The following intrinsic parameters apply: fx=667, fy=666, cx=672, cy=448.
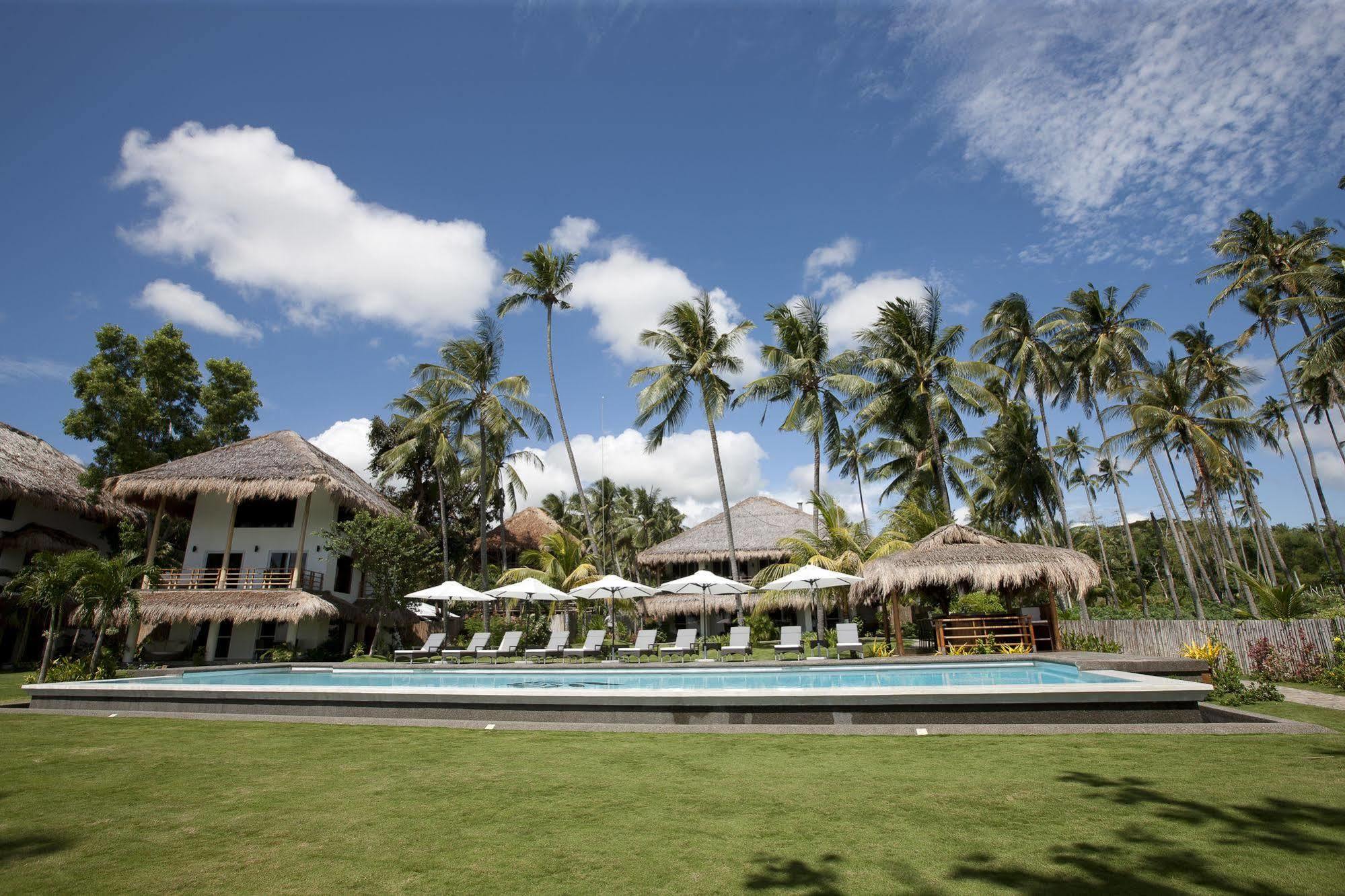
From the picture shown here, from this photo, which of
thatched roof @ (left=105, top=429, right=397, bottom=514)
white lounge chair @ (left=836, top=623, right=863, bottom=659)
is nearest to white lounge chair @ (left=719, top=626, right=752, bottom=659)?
white lounge chair @ (left=836, top=623, right=863, bottom=659)

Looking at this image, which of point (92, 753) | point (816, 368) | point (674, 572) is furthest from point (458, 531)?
point (92, 753)

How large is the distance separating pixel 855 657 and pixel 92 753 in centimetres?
1293

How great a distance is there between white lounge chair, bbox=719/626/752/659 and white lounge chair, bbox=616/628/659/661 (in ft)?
5.97

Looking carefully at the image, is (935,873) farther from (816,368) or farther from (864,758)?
(816,368)

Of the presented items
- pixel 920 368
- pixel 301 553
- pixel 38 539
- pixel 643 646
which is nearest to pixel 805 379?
pixel 920 368

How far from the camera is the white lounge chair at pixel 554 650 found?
57.8ft

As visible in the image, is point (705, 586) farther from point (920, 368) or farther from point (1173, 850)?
point (1173, 850)

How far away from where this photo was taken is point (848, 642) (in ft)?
50.0

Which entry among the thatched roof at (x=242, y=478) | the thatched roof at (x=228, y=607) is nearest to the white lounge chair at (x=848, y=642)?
the thatched roof at (x=228, y=607)

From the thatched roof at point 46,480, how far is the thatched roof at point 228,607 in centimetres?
534

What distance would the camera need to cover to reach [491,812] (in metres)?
4.60

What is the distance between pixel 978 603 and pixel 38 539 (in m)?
31.5

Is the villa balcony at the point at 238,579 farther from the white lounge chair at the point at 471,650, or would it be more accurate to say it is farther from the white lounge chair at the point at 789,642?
the white lounge chair at the point at 789,642

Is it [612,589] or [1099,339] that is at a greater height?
[1099,339]
